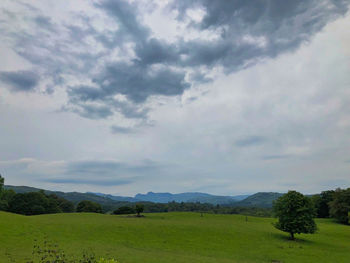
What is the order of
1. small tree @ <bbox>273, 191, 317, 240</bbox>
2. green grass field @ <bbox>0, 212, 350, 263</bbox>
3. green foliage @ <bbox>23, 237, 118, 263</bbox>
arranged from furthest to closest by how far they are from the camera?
small tree @ <bbox>273, 191, 317, 240</bbox> < green grass field @ <bbox>0, 212, 350, 263</bbox> < green foliage @ <bbox>23, 237, 118, 263</bbox>

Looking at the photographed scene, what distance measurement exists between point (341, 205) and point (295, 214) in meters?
51.1

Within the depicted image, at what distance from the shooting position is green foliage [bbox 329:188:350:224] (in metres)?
85.1

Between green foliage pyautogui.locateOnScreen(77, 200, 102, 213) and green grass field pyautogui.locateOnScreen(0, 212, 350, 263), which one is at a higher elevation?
green foliage pyautogui.locateOnScreen(77, 200, 102, 213)

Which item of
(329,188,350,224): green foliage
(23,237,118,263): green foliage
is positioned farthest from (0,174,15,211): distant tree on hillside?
(329,188,350,224): green foliage

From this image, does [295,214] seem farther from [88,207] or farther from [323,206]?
[88,207]

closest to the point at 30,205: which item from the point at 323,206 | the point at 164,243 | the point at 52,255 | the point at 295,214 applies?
the point at 164,243

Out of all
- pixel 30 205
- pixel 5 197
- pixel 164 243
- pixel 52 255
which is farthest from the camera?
pixel 5 197

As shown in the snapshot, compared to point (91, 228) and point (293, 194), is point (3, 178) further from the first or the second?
point (293, 194)

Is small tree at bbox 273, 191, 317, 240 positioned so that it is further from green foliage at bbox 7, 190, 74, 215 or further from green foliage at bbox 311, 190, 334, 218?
green foliage at bbox 7, 190, 74, 215

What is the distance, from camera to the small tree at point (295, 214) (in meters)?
48.5

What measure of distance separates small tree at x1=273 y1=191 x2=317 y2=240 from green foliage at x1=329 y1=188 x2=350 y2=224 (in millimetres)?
47346

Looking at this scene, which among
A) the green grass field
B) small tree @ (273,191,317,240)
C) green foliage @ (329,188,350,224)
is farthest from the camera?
green foliage @ (329,188,350,224)

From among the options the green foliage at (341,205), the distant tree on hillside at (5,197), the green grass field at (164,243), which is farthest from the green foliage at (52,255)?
the green foliage at (341,205)

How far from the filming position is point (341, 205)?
86312mm
